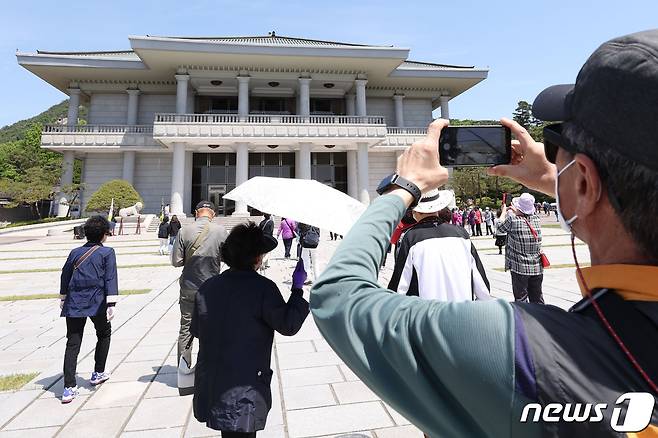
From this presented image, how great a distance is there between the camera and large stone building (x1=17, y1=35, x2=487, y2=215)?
27.6 m

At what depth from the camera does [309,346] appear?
5422 mm

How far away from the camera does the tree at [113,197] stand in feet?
78.5

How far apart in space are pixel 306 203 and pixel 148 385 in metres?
3.43

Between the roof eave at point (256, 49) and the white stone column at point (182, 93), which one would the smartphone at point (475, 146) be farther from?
the white stone column at point (182, 93)

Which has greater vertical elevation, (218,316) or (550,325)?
(550,325)

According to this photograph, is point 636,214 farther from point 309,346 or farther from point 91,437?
point 309,346

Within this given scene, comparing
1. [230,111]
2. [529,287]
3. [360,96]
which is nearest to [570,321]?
[529,287]

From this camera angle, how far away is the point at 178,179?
27547 mm

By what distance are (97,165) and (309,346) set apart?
107ft

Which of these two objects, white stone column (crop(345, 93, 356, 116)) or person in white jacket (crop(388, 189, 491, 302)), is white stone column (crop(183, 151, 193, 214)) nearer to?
white stone column (crop(345, 93, 356, 116))

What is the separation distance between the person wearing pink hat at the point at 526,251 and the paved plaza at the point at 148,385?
6.33ft

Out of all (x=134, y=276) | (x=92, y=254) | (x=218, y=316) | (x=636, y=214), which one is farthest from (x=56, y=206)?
(x=636, y=214)

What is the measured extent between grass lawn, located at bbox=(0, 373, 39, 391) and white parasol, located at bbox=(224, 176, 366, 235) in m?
3.97

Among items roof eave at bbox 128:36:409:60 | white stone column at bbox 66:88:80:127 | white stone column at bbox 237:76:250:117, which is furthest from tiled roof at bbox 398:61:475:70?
white stone column at bbox 66:88:80:127
